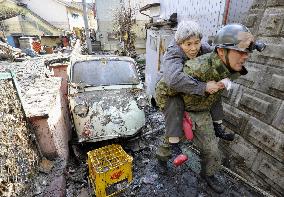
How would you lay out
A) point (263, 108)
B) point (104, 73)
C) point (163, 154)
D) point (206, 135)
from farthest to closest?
1. point (104, 73)
2. point (163, 154)
3. point (263, 108)
4. point (206, 135)

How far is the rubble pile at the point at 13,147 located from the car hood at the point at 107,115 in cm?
124

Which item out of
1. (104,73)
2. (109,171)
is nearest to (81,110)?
(104,73)

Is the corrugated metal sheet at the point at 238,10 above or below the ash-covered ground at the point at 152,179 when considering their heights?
above

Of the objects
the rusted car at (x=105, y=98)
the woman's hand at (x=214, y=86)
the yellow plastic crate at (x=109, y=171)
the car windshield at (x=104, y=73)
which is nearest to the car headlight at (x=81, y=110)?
the rusted car at (x=105, y=98)

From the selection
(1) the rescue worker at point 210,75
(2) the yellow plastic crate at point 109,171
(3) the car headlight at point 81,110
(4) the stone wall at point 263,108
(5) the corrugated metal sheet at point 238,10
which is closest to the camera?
(1) the rescue worker at point 210,75

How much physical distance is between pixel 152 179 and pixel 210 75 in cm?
211

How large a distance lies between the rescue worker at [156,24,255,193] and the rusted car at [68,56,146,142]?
1.67 metres

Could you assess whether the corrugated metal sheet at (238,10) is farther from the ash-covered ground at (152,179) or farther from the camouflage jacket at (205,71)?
the ash-covered ground at (152,179)

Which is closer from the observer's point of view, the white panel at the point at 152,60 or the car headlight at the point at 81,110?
the car headlight at the point at 81,110

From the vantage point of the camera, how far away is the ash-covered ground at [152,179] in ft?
10.7

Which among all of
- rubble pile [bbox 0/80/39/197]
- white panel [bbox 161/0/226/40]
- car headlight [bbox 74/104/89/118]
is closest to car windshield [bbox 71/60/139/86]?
car headlight [bbox 74/104/89/118]

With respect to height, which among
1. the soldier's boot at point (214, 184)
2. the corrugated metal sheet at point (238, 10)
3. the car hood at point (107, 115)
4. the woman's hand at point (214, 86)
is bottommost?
the soldier's boot at point (214, 184)

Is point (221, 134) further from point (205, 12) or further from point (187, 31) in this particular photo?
point (205, 12)

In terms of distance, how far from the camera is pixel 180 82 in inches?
92.7
